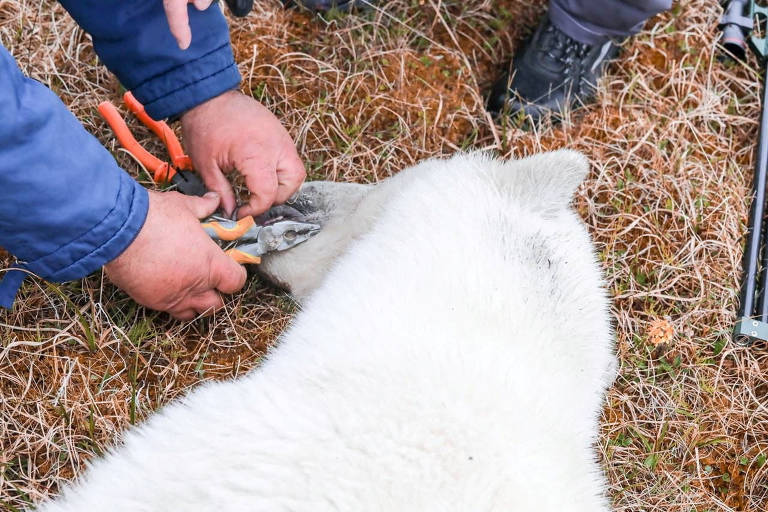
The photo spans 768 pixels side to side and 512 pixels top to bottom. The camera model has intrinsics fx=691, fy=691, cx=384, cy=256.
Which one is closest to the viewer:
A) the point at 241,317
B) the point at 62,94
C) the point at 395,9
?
the point at 241,317

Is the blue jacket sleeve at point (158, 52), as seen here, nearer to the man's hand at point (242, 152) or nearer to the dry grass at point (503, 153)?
the man's hand at point (242, 152)

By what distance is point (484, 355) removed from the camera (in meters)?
1.31

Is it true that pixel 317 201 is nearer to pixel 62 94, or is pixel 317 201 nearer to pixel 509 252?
pixel 509 252

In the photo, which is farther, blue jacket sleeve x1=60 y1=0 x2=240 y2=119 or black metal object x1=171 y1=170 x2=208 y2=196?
black metal object x1=171 y1=170 x2=208 y2=196

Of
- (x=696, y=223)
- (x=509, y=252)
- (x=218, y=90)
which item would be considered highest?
(x=218, y=90)

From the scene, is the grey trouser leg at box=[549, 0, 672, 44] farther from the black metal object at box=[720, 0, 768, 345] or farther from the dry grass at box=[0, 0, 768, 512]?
the black metal object at box=[720, 0, 768, 345]

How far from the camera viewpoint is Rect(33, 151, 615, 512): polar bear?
120cm

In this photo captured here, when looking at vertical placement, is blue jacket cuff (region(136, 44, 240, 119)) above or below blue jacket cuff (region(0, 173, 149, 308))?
above

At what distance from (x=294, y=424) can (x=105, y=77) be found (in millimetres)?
1745

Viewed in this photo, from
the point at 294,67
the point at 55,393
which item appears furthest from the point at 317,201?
the point at 55,393

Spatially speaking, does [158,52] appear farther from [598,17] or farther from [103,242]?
[598,17]

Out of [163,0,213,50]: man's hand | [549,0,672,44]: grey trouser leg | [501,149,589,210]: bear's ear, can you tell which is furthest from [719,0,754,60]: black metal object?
[163,0,213,50]: man's hand

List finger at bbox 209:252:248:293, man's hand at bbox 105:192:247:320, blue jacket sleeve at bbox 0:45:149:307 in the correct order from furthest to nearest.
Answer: finger at bbox 209:252:248:293, man's hand at bbox 105:192:247:320, blue jacket sleeve at bbox 0:45:149:307

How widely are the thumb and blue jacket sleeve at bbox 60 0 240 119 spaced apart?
0.95 ft
